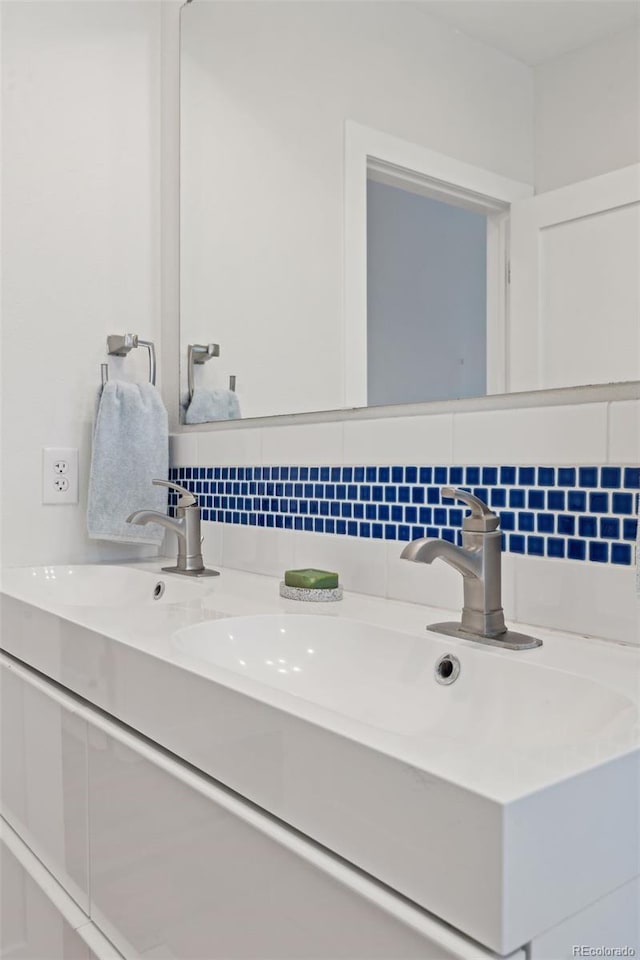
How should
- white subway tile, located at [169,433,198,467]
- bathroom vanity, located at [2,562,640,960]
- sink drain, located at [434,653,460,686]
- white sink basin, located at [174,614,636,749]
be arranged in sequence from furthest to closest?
1. white subway tile, located at [169,433,198,467]
2. sink drain, located at [434,653,460,686]
3. white sink basin, located at [174,614,636,749]
4. bathroom vanity, located at [2,562,640,960]

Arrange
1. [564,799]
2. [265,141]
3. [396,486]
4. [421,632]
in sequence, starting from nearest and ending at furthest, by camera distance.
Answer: [564,799], [421,632], [396,486], [265,141]

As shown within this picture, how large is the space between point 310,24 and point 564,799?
1.32 metres

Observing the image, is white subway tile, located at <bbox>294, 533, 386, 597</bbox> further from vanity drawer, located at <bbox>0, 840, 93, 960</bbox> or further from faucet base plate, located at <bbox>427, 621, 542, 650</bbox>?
vanity drawer, located at <bbox>0, 840, 93, 960</bbox>

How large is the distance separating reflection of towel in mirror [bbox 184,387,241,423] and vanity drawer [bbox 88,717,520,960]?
2.44 feet

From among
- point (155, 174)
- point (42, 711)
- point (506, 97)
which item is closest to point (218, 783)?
point (42, 711)

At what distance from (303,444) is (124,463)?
419 mm

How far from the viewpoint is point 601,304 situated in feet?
2.92

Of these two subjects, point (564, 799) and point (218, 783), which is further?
point (218, 783)

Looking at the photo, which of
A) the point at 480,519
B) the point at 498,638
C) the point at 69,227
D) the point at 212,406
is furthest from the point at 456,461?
the point at 69,227

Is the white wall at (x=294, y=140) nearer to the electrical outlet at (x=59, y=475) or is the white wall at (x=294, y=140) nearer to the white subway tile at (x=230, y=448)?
the white subway tile at (x=230, y=448)

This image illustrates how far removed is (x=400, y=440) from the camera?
1112 mm

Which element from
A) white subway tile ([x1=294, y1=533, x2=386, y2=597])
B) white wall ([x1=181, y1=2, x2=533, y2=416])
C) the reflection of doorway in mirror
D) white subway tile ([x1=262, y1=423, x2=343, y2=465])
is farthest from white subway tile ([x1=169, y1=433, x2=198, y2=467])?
the reflection of doorway in mirror

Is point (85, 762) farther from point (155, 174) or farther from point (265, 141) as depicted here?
point (155, 174)

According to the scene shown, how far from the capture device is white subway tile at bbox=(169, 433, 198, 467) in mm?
1571
